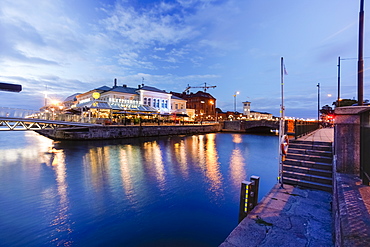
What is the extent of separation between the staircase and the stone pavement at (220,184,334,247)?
33.8 inches

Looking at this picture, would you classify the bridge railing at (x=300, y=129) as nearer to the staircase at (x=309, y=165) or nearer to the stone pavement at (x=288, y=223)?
the staircase at (x=309, y=165)

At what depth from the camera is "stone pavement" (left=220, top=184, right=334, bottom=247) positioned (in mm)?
4484

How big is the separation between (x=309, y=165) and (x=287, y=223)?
15.1 ft

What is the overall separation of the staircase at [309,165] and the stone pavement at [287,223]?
2.82 feet

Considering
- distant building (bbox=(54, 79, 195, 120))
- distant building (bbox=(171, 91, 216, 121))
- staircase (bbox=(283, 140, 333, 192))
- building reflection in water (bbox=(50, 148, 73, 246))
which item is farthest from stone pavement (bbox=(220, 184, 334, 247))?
distant building (bbox=(171, 91, 216, 121))

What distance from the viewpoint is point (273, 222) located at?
5.25 metres

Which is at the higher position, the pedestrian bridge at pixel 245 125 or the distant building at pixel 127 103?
the distant building at pixel 127 103

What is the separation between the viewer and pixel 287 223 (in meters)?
5.18

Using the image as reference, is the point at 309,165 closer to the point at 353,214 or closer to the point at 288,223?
the point at 288,223

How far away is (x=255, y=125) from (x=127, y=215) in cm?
6270

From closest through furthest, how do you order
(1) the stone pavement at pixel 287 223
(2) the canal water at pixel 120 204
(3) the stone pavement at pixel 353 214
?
(3) the stone pavement at pixel 353 214, (1) the stone pavement at pixel 287 223, (2) the canal water at pixel 120 204

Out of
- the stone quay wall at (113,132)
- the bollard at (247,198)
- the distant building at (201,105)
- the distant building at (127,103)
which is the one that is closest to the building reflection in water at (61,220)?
the bollard at (247,198)

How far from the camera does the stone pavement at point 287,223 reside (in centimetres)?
448

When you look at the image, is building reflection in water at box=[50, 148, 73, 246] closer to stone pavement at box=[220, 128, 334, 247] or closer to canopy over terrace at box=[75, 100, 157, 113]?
stone pavement at box=[220, 128, 334, 247]
